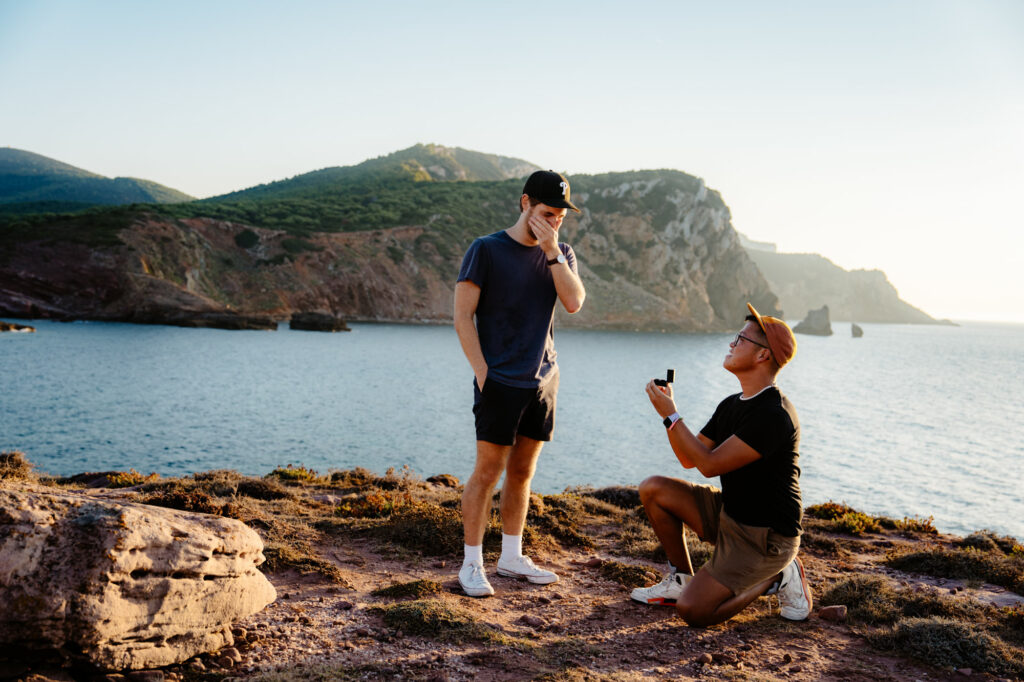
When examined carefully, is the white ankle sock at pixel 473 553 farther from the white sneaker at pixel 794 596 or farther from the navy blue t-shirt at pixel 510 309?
the white sneaker at pixel 794 596

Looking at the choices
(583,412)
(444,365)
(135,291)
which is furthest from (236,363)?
(135,291)

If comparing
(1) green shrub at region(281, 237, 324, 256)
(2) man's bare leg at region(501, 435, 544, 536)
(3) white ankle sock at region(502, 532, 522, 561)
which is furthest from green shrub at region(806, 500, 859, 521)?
(1) green shrub at region(281, 237, 324, 256)

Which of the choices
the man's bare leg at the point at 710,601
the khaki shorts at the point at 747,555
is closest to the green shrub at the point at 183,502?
the man's bare leg at the point at 710,601

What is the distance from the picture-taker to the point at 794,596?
475 centimetres

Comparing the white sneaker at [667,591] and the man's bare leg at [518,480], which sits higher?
the man's bare leg at [518,480]

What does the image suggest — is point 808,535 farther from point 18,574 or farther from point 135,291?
point 135,291

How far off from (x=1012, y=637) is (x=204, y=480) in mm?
8807

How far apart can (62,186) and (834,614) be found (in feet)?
672

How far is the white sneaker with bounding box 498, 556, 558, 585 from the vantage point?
17.1 ft

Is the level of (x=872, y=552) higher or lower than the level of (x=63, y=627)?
lower

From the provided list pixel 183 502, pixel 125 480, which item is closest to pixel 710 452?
pixel 183 502

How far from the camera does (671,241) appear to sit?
110125 mm

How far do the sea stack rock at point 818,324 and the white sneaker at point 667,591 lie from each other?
496ft

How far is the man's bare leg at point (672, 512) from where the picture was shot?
15.3 feet
